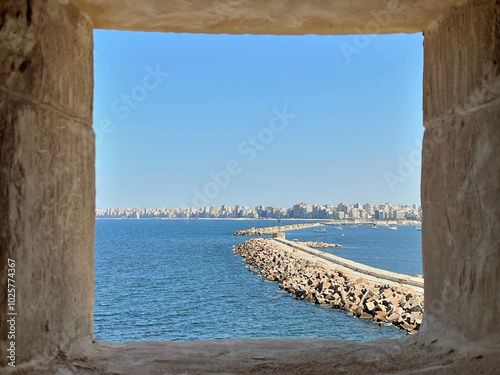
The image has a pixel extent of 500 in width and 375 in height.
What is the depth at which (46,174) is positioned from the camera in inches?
84.0

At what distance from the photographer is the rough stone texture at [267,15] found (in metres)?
2.35

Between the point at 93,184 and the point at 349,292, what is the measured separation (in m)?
27.0

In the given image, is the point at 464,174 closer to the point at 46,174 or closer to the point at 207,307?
the point at 46,174

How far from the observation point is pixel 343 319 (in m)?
25.1

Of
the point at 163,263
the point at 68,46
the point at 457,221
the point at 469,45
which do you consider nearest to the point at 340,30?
the point at 469,45

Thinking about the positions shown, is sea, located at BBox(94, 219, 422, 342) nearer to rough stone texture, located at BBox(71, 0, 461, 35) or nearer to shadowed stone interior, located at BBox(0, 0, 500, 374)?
shadowed stone interior, located at BBox(0, 0, 500, 374)

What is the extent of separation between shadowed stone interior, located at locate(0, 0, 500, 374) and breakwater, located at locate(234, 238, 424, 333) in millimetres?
18141

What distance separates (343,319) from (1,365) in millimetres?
24715

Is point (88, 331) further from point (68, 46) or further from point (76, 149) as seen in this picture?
point (68, 46)

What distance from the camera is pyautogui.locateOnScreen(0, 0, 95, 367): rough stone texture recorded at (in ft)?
6.32

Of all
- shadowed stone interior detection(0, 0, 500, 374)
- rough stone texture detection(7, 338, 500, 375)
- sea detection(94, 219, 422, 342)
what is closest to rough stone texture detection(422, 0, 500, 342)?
shadowed stone interior detection(0, 0, 500, 374)

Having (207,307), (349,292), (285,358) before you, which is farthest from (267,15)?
(207,307)

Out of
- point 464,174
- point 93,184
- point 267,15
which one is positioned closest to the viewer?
point 464,174

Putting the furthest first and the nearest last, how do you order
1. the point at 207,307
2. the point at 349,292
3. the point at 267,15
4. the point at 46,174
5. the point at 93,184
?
the point at 207,307 < the point at 349,292 < the point at 93,184 < the point at 267,15 < the point at 46,174
